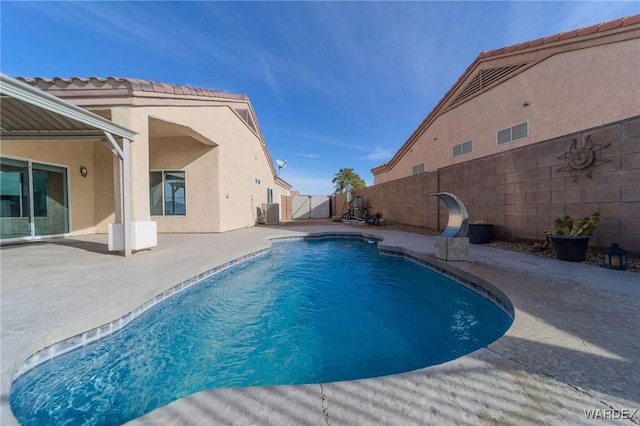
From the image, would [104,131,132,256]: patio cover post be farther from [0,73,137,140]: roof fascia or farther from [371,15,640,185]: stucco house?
[371,15,640,185]: stucco house

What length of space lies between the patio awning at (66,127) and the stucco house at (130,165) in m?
0.03

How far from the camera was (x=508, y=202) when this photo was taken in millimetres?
6520

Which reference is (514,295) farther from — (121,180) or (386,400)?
(121,180)

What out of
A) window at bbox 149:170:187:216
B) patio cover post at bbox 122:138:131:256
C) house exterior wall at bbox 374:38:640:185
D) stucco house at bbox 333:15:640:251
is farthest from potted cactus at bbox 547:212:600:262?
window at bbox 149:170:187:216

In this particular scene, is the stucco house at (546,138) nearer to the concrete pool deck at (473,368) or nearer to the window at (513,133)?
the window at (513,133)

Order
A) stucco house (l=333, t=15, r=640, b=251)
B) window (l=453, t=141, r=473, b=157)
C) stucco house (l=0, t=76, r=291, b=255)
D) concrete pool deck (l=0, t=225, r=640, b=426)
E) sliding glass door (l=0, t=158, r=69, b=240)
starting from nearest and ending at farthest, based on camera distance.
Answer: concrete pool deck (l=0, t=225, r=640, b=426)
stucco house (l=333, t=15, r=640, b=251)
stucco house (l=0, t=76, r=291, b=255)
sliding glass door (l=0, t=158, r=69, b=240)
window (l=453, t=141, r=473, b=157)

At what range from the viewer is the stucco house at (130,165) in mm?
5887

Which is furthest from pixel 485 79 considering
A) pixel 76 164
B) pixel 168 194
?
pixel 76 164

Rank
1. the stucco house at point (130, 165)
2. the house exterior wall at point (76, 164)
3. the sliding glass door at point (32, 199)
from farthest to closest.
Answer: the house exterior wall at point (76, 164) → the sliding glass door at point (32, 199) → the stucco house at point (130, 165)

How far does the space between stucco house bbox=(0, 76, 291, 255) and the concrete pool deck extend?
3218 mm

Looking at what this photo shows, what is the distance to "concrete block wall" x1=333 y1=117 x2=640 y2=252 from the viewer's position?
4.25 m

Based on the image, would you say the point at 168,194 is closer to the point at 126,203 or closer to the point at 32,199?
the point at 32,199

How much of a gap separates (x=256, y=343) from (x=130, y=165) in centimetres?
569

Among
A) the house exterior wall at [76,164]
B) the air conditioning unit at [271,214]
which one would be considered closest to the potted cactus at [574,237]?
the air conditioning unit at [271,214]
